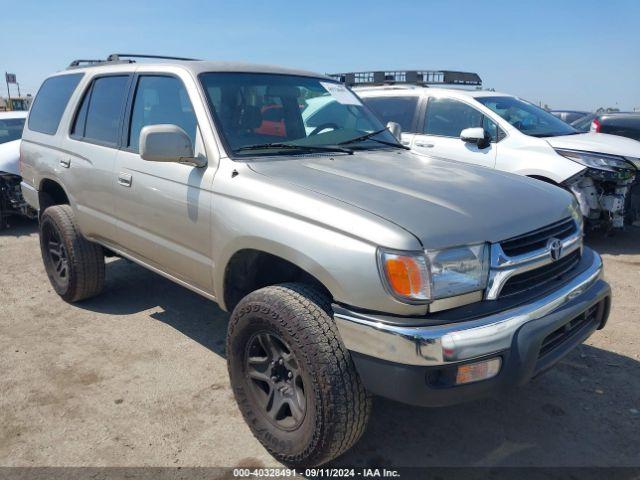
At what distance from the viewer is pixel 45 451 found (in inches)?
107

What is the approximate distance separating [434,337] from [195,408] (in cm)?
168

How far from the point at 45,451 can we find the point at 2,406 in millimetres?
613

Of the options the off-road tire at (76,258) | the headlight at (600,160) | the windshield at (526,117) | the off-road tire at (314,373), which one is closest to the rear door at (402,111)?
the windshield at (526,117)

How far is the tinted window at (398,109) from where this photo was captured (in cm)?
721

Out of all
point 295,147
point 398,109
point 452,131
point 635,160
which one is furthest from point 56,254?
point 635,160

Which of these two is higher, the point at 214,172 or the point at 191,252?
the point at 214,172

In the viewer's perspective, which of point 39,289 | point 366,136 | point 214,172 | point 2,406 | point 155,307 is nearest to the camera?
point 214,172

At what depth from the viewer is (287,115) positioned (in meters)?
3.53

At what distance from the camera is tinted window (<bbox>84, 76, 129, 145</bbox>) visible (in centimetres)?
384

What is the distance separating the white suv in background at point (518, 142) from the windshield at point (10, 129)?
5544 millimetres

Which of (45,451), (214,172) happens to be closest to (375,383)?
(214,172)

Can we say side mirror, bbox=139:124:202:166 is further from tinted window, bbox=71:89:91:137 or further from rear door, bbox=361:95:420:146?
rear door, bbox=361:95:420:146

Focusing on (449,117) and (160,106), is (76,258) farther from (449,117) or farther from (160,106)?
(449,117)

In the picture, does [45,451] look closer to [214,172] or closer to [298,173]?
[214,172]
